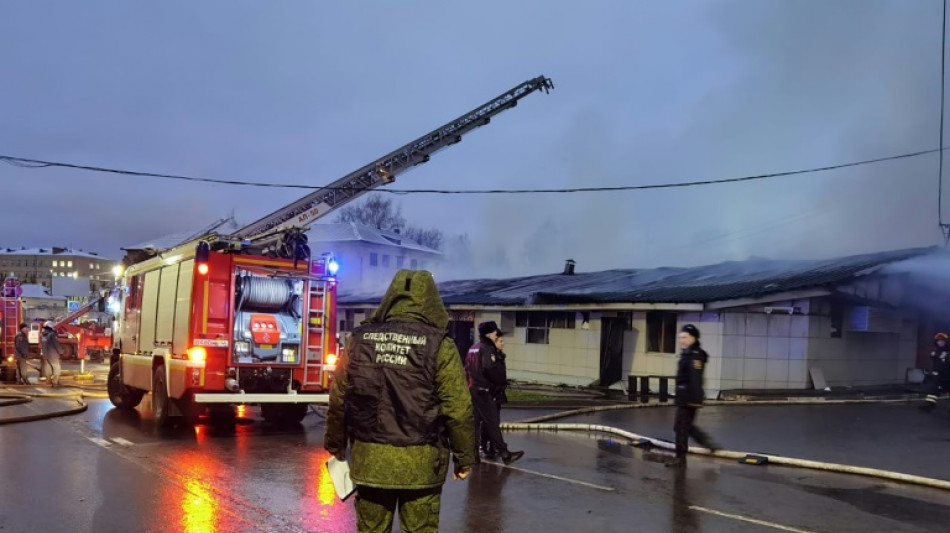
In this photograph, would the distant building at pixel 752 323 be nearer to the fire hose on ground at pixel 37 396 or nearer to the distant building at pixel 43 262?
the fire hose on ground at pixel 37 396

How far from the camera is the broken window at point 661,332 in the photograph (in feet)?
63.2

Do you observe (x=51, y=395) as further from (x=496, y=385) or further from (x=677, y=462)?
(x=677, y=462)

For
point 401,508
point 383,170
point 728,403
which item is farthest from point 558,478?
point 383,170

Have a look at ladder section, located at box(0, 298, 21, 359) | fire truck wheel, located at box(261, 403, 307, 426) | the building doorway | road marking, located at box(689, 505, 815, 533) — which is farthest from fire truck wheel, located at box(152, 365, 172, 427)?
the building doorway

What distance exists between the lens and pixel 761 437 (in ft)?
37.6

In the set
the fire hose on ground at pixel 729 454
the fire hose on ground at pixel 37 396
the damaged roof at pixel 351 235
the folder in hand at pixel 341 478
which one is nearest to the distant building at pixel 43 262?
the damaged roof at pixel 351 235

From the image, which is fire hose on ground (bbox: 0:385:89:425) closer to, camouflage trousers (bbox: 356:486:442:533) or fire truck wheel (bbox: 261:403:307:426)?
fire truck wheel (bbox: 261:403:307:426)

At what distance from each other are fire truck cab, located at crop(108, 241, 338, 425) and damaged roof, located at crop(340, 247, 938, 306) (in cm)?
938

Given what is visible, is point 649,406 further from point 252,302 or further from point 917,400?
point 252,302

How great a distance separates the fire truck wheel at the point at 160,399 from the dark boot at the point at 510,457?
5573mm

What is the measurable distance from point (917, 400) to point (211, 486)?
1641cm

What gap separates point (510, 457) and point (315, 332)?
452 cm

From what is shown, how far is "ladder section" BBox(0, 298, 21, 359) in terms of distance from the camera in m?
20.8

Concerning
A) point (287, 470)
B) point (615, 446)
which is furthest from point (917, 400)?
point (287, 470)
